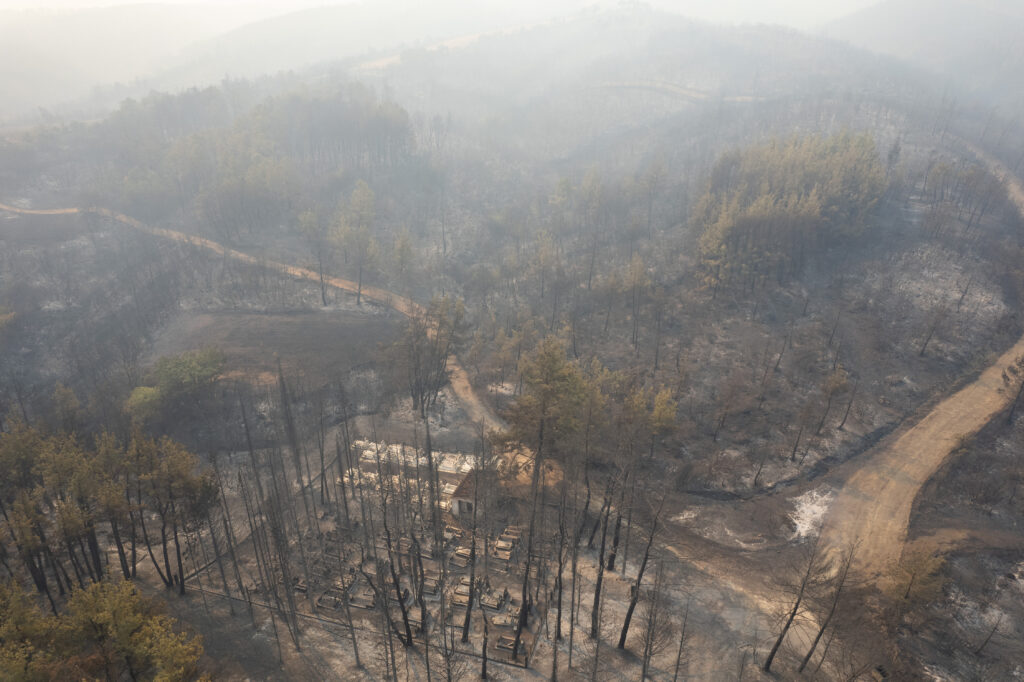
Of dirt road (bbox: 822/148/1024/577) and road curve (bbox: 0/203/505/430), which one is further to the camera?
road curve (bbox: 0/203/505/430)

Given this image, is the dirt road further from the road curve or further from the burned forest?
the road curve

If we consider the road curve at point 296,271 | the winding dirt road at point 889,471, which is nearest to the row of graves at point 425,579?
the winding dirt road at point 889,471

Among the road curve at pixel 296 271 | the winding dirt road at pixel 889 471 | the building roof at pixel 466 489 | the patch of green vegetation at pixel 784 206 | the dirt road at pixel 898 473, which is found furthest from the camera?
the patch of green vegetation at pixel 784 206

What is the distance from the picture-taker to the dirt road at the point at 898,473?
43344 mm

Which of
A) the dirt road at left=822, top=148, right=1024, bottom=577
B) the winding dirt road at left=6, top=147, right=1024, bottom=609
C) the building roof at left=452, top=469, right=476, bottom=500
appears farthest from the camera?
the building roof at left=452, top=469, right=476, bottom=500

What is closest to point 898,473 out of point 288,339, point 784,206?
point 784,206

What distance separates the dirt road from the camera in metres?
43.3

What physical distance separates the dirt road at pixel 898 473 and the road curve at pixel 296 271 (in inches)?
1508

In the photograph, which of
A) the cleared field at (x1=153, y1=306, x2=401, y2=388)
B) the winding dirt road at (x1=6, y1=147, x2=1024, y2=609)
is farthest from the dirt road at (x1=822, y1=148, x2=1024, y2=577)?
the cleared field at (x1=153, y1=306, x2=401, y2=388)

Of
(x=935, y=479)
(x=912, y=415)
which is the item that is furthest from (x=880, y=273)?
(x=935, y=479)

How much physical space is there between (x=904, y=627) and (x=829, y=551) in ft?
24.9

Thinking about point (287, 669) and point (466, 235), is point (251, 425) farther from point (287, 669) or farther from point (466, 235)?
point (466, 235)

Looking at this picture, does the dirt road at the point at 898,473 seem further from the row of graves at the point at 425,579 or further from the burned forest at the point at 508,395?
the row of graves at the point at 425,579

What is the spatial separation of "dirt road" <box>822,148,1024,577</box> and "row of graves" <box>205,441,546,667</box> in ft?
88.0
